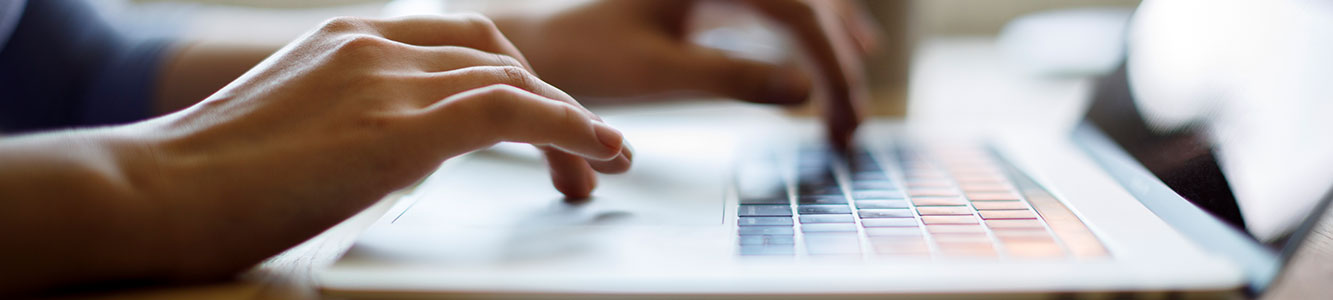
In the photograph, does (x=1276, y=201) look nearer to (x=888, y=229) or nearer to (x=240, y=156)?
(x=888, y=229)

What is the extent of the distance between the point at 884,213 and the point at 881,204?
0.02 metres

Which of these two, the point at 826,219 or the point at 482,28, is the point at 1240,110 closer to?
the point at 826,219

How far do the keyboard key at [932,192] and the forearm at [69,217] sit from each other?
361 mm

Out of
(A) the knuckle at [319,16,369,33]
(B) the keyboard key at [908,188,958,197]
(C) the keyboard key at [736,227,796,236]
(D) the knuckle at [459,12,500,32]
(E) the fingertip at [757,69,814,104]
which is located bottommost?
(C) the keyboard key at [736,227,796,236]

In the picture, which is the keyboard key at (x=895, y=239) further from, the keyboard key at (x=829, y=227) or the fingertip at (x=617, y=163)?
the fingertip at (x=617, y=163)

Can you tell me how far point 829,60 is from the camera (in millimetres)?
628

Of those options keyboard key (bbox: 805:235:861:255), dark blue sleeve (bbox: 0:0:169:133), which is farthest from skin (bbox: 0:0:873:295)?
dark blue sleeve (bbox: 0:0:169:133)

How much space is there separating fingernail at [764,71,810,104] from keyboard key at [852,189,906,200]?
180 millimetres

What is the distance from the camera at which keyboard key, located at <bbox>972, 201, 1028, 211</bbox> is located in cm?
40

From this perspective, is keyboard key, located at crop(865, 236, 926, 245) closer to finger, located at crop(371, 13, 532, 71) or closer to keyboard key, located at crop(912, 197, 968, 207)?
keyboard key, located at crop(912, 197, 968, 207)

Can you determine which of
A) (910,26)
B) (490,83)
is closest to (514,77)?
(490,83)

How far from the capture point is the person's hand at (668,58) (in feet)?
2.05

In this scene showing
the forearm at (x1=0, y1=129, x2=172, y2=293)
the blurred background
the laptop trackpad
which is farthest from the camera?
the blurred background

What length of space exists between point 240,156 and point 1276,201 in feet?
1.37
